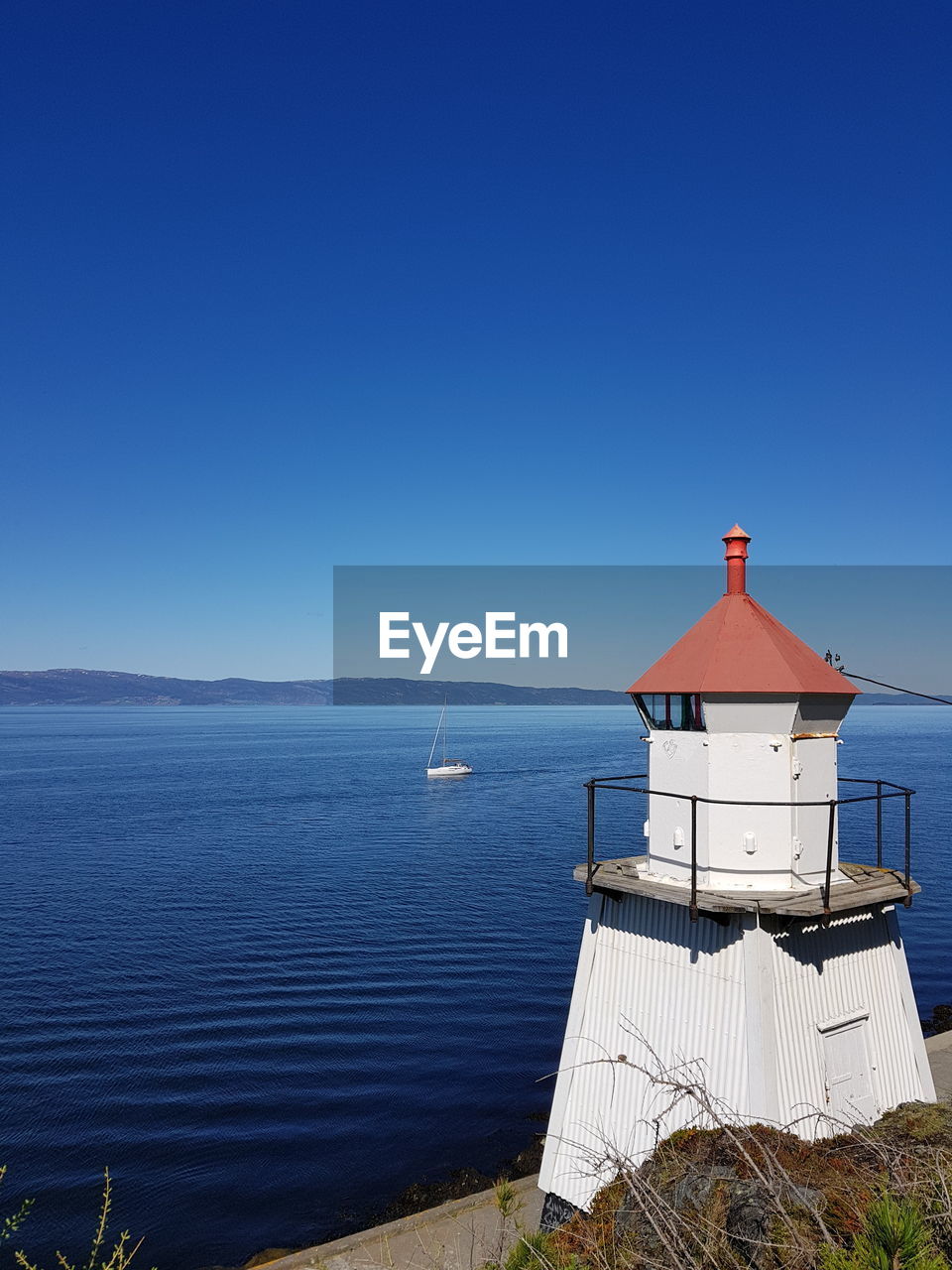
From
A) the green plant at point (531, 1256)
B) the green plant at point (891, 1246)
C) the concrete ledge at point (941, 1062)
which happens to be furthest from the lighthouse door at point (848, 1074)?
the concrete ledge at point (941, 1062)

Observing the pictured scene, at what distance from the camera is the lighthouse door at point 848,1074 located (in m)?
9.60

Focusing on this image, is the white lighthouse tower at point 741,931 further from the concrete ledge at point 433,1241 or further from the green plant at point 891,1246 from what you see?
the green plant at point 891,1246

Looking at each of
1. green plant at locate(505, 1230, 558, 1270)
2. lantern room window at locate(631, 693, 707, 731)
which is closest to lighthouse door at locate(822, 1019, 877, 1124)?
lantern room window at locate(631, 693, 707, 731)

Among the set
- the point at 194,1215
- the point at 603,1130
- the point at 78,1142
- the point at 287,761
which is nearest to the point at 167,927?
the point at 78,1142

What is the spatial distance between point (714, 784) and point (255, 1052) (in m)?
15.0

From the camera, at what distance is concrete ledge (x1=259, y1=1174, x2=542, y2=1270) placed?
37.4 ft

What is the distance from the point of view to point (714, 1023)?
945 cm

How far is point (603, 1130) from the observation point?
34.0 ft

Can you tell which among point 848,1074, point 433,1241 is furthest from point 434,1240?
point 848,1074

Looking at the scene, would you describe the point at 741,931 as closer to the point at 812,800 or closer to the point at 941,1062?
the point at 812,800

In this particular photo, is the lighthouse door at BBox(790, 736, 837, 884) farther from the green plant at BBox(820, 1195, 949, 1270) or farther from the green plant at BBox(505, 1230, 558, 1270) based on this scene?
the green plant at BBox(505, 1230, 558, 1270)

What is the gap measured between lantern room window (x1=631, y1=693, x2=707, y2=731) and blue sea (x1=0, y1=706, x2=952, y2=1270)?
33.9 feet

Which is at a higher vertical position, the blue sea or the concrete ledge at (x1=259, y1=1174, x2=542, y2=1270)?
the concrete ledge at (x1=259, y1=1174, x2=542, y2=1270)

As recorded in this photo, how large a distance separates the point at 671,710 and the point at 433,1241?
26.7 ft
